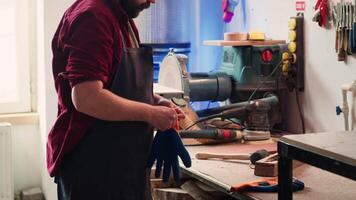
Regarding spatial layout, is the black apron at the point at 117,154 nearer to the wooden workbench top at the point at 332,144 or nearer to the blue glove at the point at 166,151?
the blue glove at the point at 166,151

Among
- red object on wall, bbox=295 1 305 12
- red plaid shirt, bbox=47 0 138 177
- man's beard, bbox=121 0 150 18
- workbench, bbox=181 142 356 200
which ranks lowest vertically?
workbench, bbox=181 142 356 200

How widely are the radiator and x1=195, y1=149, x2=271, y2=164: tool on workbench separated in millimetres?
1335

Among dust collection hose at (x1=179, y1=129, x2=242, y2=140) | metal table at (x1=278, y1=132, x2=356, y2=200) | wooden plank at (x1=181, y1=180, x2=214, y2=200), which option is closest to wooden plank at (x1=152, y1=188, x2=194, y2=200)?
wooden plank at (x1=181, y1=180, x2=214, y2=200)

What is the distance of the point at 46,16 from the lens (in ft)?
9.04

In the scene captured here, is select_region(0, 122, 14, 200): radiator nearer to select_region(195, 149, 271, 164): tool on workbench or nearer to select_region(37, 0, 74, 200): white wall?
select_region(37, 0, 74, 200): white wall

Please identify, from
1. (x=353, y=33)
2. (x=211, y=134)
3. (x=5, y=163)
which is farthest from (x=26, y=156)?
(x=353, y=33)

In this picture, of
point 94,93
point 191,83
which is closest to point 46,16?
point 191,83

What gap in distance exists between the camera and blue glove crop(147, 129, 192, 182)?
1.52 metres

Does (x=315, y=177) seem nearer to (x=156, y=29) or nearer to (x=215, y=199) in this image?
(x=215, y=199)

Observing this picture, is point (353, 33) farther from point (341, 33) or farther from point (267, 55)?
point (267, 55)

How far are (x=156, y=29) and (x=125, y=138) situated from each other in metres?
1.62

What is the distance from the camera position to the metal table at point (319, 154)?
106cm

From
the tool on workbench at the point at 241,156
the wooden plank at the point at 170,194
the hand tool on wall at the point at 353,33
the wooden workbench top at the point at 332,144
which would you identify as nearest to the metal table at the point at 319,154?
the wooden workbench top at the point at 332,144

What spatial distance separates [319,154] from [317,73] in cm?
118
